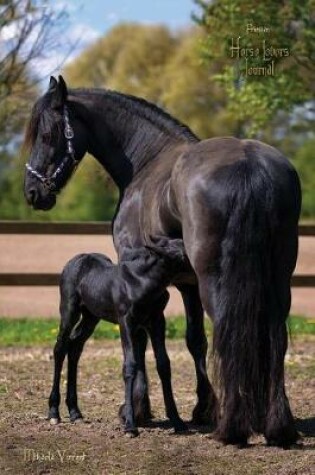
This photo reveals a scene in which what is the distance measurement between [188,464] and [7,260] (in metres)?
11.2

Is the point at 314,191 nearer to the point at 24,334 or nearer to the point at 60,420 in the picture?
the point at 24,334

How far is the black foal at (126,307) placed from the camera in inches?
221

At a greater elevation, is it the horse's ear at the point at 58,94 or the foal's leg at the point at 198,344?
the horse's ear at the point at 58,94

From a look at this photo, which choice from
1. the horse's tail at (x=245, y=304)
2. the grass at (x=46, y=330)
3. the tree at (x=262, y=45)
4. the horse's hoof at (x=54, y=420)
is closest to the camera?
the horse's tail at (x=245, y=304)

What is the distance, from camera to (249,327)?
16.5ft

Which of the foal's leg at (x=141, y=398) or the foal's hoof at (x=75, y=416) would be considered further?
the foal's hoof at (x=75, y=416)

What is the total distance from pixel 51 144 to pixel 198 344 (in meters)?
1.70

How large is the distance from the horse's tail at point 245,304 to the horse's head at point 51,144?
168cm

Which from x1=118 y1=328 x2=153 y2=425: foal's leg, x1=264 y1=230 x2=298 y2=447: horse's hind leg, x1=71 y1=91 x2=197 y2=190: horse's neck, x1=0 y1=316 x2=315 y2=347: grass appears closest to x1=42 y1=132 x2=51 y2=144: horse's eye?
x1=71 y1=91 x2=197 y2=190: horse's neck

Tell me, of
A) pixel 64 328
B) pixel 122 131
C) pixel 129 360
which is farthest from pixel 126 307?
pixel 122 131

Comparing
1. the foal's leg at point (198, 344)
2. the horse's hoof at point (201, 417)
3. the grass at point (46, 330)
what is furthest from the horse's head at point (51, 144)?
the grass at point (46, 330)

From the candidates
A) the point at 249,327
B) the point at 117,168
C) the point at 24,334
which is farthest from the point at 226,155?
the point at 24,334

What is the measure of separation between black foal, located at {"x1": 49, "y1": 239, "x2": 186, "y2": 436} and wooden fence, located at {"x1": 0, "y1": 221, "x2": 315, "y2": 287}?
5.03 m

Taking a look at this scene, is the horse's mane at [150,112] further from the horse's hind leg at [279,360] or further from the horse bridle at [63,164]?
the horse's hind leg at [279,360]
